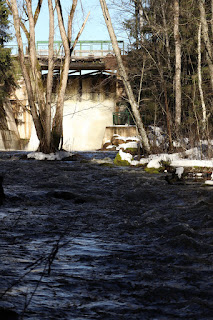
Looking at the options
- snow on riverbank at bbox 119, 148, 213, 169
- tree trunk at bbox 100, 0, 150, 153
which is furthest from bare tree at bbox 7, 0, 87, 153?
snow on riverbank at bbox 119, 148, 213, 169

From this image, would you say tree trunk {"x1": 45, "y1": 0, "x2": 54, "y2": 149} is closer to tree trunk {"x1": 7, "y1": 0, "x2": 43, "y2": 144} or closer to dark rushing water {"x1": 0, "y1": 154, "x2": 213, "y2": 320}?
tree trunk {"x1": 7, "y1": 0, "x2": 43, "y2": 144}

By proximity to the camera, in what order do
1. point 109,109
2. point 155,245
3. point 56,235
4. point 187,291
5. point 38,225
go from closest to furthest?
1. point 187,291
2. point 155,245
3. point 56,235
4. point 38,225
5. point 109,109

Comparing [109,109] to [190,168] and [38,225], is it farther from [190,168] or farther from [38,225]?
[38,225]

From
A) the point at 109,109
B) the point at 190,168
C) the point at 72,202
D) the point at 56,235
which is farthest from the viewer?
the point at 109,109

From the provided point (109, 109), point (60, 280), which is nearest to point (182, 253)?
point (60, 280)

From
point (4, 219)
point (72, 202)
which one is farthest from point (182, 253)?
point (72, 202)

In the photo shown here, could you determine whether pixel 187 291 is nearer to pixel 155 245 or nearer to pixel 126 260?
pixel 126 260

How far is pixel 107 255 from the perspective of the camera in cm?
428

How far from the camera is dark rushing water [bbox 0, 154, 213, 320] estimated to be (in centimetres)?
310

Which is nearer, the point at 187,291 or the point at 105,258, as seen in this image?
the point at 187,291

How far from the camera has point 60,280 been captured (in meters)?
3.54

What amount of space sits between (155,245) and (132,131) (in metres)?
23.3

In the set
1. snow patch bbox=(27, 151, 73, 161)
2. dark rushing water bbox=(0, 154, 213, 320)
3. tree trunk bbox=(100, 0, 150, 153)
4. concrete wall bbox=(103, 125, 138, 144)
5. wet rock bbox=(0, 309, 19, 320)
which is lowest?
snow patch bbox=(27, 151, 73, 161)

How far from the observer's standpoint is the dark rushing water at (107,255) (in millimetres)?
3096
